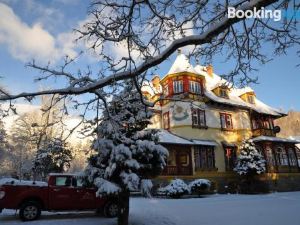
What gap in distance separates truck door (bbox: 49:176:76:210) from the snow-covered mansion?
14.4m

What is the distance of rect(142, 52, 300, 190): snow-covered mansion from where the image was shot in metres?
29.0

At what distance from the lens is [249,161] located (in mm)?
29328

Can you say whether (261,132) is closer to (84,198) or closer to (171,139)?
(171,139)

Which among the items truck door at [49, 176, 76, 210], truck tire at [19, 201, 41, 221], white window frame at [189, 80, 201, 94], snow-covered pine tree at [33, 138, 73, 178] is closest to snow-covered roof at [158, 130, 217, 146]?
white window frame at [189, 80, 201, 94]

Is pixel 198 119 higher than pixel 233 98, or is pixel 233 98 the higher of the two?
pixel 233 98

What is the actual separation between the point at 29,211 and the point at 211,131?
74.9 ft

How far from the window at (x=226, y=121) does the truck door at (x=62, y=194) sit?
2266 cm

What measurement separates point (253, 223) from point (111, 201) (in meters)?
6.01

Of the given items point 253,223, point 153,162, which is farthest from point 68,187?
point 253,223

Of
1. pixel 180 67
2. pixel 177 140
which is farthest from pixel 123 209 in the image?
pixel 180 67

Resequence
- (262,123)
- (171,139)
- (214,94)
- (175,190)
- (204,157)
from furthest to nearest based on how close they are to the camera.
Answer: (262,123) < (214,94) < (204,157) < (171,139) < (175,190)

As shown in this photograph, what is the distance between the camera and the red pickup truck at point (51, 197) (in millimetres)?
11695

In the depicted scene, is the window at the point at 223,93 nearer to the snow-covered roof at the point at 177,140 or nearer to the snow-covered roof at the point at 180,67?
the snow-covered roof at the point at 180,67

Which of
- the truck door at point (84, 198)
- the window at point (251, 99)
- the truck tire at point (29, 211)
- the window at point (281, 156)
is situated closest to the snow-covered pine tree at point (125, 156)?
the truck door at point (84, 198)
